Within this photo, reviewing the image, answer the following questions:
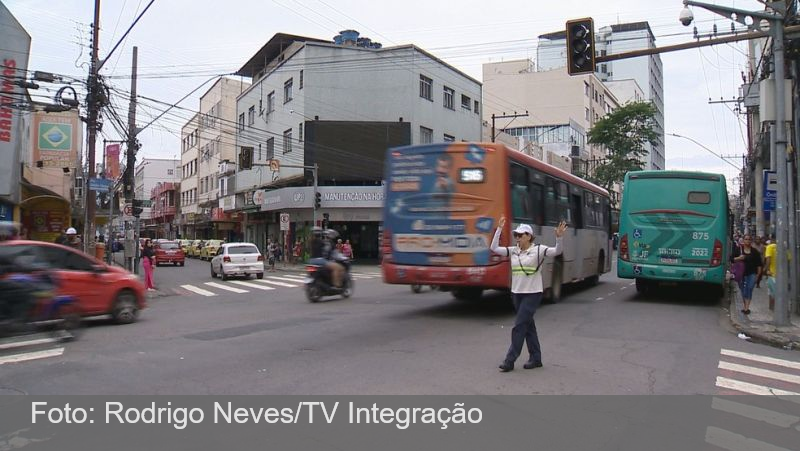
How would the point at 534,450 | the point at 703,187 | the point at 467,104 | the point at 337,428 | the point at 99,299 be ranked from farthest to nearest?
1. the point at 467,104
2. the point at 703,187
3. the point at 99,299
4. the point at 337,428
5. the point at 534,450

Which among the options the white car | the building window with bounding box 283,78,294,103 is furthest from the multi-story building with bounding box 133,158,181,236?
the white car

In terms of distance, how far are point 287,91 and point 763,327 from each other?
3485 cm

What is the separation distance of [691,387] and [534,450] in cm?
316

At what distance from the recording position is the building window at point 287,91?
39906mm

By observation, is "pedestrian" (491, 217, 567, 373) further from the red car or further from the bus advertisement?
the red car

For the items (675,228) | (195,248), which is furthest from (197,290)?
(195,248)

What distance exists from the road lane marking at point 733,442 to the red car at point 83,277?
9.81m

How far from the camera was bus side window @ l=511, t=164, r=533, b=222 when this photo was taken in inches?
458

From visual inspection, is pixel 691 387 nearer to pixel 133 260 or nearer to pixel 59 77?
pixel 59 77

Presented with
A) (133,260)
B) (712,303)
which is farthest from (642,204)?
(133,260)

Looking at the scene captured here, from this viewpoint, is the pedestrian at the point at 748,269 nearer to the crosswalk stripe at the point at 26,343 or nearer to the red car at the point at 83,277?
the red car at the point at 83,277

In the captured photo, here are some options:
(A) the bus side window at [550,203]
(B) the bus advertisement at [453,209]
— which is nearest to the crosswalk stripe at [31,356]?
(B) the bus advertisement at [453,209]

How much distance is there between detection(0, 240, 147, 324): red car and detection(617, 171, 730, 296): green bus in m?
12.0

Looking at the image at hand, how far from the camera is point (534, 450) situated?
A: 15.4 feet
